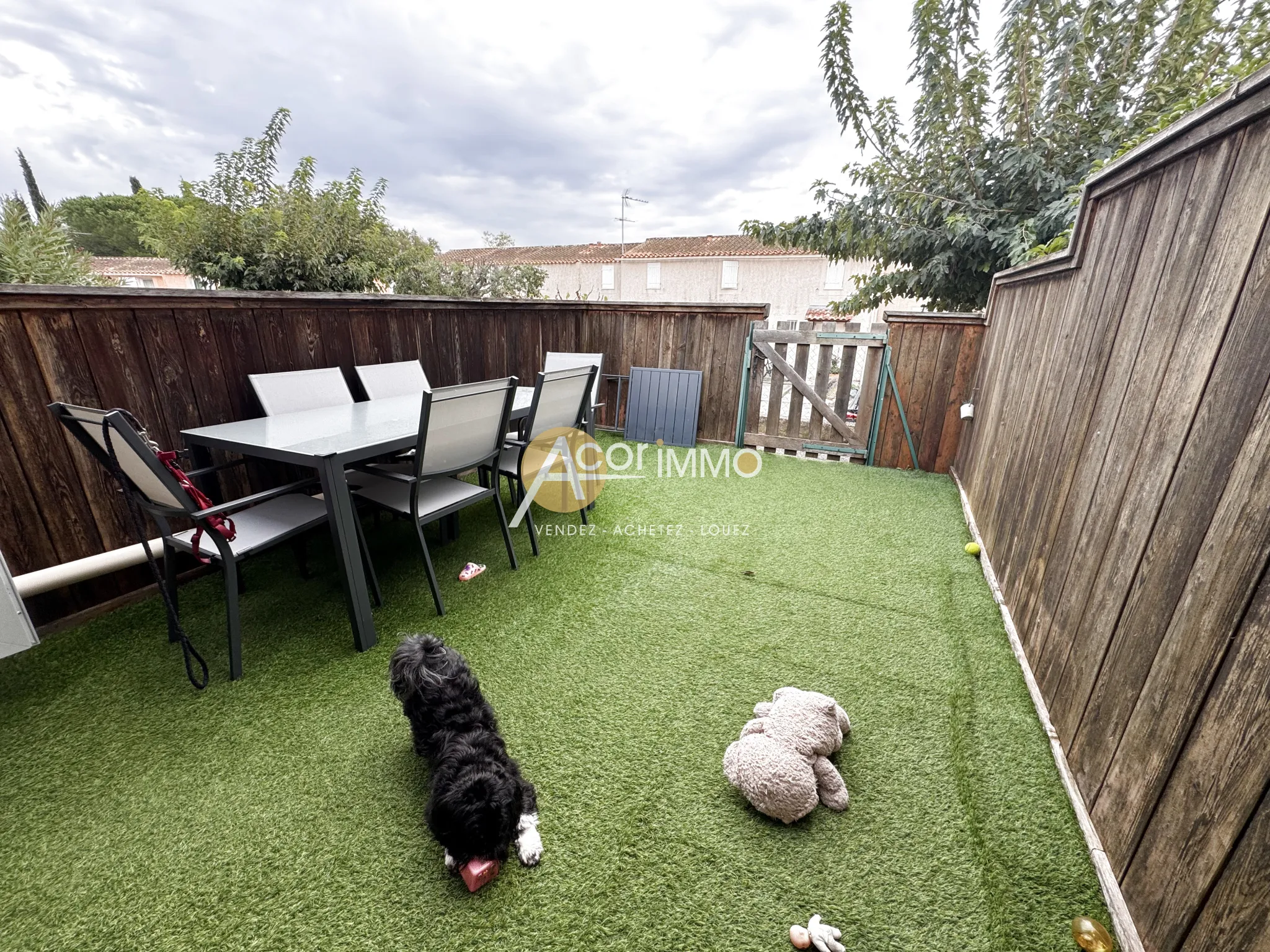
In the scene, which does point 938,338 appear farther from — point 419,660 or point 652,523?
point 419,660

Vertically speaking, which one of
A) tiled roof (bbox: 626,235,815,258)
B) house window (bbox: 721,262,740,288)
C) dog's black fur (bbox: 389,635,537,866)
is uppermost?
tiled roof (bbox: 626,235,815,258)

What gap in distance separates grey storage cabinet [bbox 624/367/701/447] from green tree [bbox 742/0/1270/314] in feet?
8.81

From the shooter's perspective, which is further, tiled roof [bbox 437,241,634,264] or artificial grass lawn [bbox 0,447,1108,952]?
tiled roof [bbox 437,241,634,264]

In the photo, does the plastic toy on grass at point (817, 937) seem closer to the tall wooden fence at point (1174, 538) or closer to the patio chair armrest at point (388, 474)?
the tall wooden fence at point (1174, 538)

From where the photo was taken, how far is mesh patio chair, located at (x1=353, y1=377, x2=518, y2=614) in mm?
1784

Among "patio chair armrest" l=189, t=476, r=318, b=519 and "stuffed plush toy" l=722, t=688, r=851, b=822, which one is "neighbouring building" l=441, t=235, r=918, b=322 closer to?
"patio chair armrest" l=189, t=476, r=318, b=519

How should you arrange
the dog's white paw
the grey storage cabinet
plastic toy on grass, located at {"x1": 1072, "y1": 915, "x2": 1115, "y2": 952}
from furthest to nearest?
1. the grey storage cabinet
2. the dog's white paw
3. plastic toy on grass, located at {"x1": 1072, "y1": 915, "x2": 1115, "y2": 952}

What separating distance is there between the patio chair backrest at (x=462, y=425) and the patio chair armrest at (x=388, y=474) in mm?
106

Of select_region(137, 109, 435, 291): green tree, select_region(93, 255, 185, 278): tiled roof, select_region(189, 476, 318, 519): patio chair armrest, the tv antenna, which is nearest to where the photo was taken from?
select_region(189, 476, 318, 519): patio chair armrest

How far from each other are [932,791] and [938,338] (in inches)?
Answer: 141

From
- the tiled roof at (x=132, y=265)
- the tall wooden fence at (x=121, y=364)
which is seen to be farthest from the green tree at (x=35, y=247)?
the tiled roof at (x=132, y=265)

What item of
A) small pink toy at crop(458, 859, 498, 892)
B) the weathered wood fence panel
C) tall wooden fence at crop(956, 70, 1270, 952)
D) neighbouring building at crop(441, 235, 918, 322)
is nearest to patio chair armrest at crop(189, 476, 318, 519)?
small pink toy at crop(458, 859, 498, 892)

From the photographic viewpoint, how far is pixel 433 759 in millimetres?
1253

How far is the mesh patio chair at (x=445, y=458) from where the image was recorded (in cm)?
178
